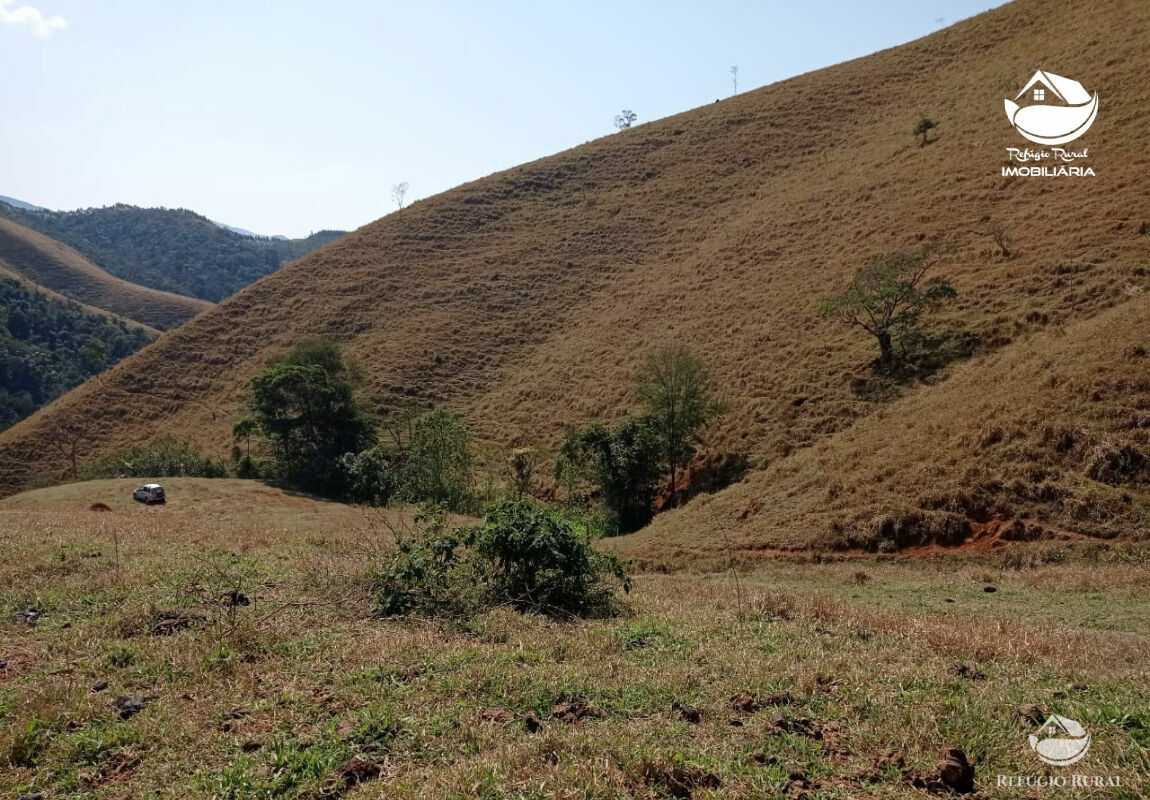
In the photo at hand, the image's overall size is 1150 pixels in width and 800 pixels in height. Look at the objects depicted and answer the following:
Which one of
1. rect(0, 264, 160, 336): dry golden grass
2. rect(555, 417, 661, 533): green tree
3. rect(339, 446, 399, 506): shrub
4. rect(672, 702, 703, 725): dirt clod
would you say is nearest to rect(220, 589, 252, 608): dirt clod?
rect(672, 702, 703, 725): dirt clod

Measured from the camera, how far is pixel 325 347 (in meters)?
39.0

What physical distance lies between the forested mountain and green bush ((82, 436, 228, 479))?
1369 inches

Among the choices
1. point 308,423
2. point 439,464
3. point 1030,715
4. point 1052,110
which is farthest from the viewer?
point 1052,110

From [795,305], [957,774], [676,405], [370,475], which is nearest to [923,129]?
[795,305]

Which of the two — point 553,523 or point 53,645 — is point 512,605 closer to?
point 553,523

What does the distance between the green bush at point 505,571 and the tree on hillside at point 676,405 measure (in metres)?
17.4

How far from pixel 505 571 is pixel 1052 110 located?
44731mm

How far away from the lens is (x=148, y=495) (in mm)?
26469

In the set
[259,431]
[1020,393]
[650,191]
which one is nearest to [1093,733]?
[1020,393]

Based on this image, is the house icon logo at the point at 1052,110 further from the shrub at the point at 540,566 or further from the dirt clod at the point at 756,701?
the dirt clod at the point at 756,701

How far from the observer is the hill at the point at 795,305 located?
56.8ft

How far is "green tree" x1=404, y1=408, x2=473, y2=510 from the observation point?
29266 mm

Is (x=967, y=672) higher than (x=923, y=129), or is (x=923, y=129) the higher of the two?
(x=923, y=129)

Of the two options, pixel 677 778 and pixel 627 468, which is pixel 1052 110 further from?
pixel 677 778
